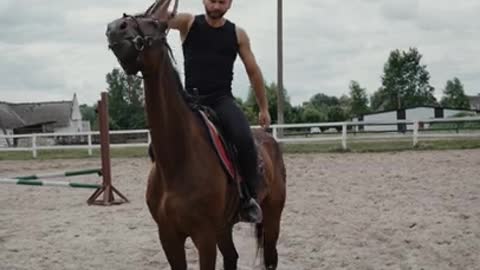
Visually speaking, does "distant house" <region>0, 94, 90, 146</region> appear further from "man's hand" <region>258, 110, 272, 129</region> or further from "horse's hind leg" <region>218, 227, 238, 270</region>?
"man's hand" <region>258, 110, 272, 129</region>

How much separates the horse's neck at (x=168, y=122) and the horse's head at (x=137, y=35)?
0.22 metres

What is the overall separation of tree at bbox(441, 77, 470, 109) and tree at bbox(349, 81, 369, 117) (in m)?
12.3

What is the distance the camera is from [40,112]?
6794 centimetres

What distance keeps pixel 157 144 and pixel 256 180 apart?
92 centimetres

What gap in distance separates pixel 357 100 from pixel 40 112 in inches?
1632

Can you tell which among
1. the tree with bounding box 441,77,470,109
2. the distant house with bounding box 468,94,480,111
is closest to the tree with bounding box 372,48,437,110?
the tree with bounding box 441,77,470,109

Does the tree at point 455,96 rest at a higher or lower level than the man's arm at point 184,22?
higher

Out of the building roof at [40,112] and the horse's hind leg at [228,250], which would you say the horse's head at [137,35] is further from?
the building roof at [40,112]

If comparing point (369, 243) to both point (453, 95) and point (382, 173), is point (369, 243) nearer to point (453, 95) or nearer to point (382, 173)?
point (382, 173)

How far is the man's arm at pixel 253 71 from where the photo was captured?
13.5 feet

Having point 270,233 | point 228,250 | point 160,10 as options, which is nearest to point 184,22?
point 160,10

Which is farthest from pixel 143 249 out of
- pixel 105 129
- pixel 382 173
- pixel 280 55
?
pixel 280 55

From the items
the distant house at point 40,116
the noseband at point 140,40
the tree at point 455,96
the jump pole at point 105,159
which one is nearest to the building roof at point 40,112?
the distant house at point 40,116

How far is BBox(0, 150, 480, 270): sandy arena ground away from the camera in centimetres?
602
